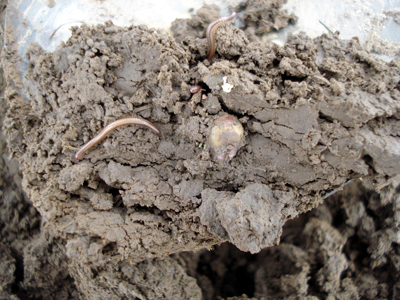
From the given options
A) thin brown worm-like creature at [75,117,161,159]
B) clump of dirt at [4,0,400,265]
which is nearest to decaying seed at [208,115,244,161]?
clump of dirt at [4,0,400,265]

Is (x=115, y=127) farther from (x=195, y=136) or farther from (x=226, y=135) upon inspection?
(x=226, y=135)

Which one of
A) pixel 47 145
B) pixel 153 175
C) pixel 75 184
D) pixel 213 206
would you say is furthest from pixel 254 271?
pixel 47 145

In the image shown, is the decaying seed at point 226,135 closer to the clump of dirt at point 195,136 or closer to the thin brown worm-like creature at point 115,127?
the clump of dirt at point 195,136

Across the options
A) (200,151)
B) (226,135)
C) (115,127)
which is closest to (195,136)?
(200,151)

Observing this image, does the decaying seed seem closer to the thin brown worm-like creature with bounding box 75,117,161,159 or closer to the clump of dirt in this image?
the clump of dirt

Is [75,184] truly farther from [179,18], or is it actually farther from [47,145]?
[179,18]

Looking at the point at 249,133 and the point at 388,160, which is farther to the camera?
the point at 249,133

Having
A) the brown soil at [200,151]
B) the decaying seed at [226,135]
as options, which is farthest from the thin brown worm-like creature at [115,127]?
the decaying seed at [226,135]
